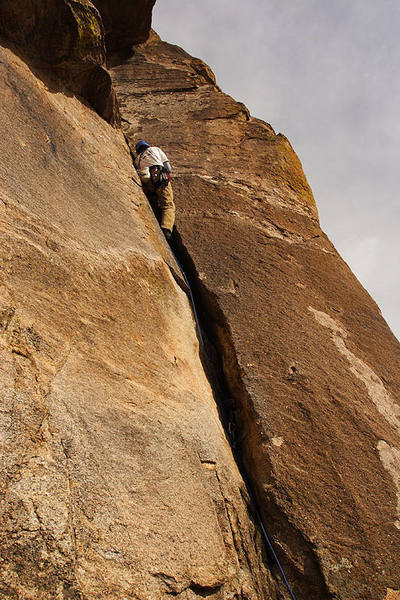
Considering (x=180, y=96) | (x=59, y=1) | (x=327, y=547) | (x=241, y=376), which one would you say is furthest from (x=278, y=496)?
(x=180, y=96)

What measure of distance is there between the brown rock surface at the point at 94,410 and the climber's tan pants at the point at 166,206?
96 cm

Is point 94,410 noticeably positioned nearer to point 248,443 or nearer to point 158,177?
point 248,443

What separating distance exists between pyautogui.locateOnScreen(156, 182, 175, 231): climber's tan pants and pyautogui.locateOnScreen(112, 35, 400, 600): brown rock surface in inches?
6.0

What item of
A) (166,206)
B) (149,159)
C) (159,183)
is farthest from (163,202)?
(149,159)

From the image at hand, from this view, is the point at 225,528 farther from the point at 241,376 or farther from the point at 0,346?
the point at 0,346

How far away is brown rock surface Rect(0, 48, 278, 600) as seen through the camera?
75.7 inches

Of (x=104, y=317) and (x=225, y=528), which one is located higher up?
(x=104, y=317)

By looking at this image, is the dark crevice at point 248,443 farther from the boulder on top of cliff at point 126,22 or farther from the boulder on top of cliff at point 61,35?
the boulder on top of cliff at point 126,22

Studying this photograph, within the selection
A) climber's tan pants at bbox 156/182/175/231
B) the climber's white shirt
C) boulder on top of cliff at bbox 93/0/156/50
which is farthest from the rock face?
boulder on top of cliff at bbox 93/0/156/50

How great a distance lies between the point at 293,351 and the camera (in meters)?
3.90

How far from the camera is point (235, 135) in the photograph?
22.4ft

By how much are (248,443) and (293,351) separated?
0.95m

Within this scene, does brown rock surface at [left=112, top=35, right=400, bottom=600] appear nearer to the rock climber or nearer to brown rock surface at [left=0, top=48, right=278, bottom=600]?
the rock climber

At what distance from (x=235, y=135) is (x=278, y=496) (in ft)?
18.1
